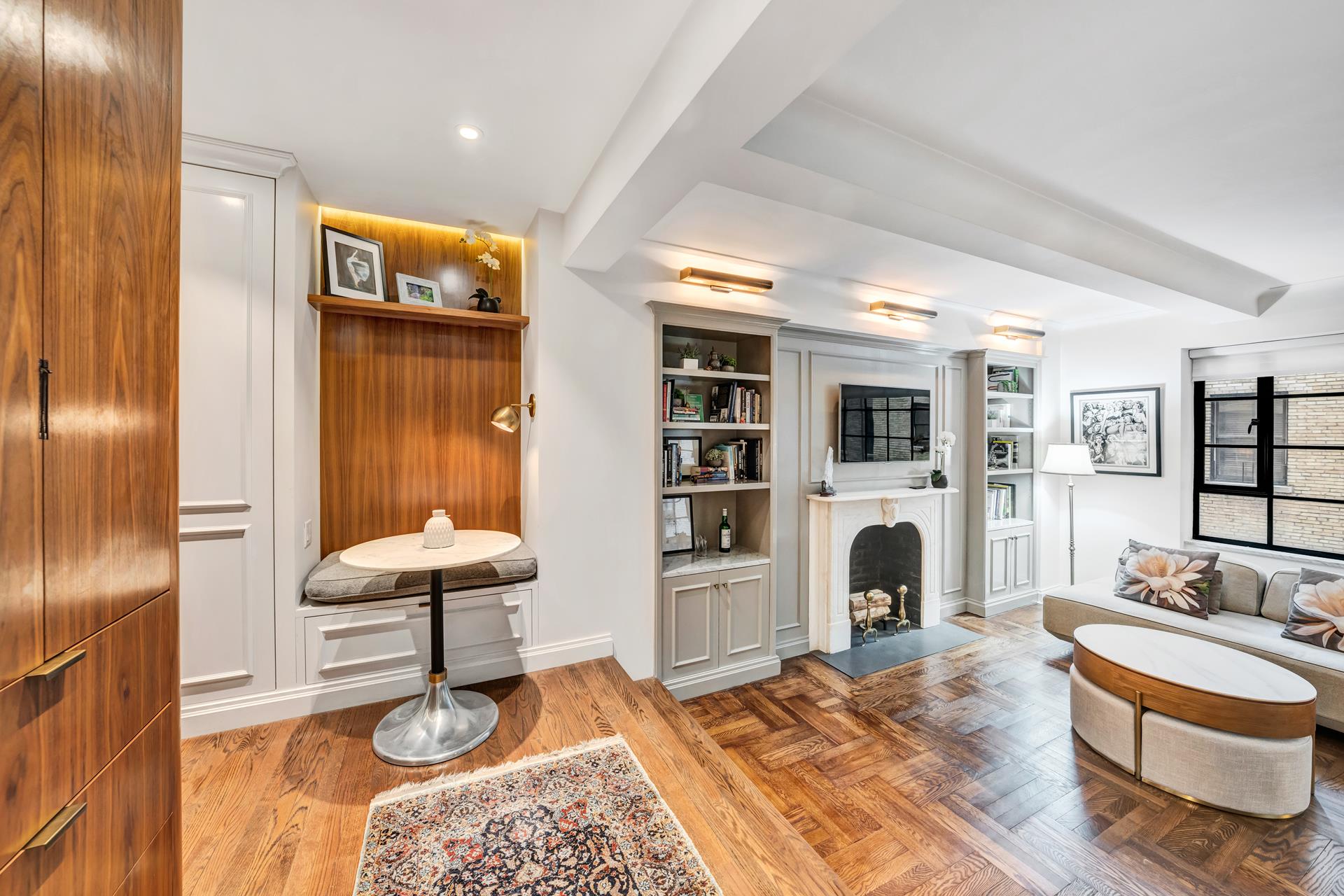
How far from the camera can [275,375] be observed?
2105mm

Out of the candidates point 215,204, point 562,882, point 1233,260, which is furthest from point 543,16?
point 1233,260

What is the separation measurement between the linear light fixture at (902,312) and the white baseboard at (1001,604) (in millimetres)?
2565

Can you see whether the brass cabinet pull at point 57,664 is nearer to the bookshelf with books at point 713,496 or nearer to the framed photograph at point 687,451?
the bookshelf with books at point 713,496

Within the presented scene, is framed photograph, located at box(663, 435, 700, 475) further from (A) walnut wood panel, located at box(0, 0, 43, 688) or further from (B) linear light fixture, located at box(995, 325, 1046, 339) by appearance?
(B) linear light fixture, located at box(995, 325, 1046, 339)

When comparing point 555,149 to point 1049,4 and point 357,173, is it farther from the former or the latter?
point 1049,4

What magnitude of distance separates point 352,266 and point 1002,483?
551 cm

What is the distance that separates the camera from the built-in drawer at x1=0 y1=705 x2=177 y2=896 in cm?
69

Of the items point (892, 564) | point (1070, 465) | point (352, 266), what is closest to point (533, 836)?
point (352, 266)

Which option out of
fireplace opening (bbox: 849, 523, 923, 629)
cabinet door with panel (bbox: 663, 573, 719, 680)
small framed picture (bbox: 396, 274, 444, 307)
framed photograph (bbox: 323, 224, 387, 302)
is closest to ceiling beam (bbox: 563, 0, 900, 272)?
small framed picture (bbox: 396, 274, 444, 307)

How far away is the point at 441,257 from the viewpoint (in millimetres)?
2748

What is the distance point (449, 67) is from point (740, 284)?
1.95 meters

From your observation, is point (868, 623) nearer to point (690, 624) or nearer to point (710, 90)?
point (690, 624)

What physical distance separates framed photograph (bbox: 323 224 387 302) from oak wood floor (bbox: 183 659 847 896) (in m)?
1.94

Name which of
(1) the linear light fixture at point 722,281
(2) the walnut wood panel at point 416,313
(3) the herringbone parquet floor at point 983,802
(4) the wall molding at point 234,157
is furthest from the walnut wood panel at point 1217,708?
(4) the wall molding at point 234,157
